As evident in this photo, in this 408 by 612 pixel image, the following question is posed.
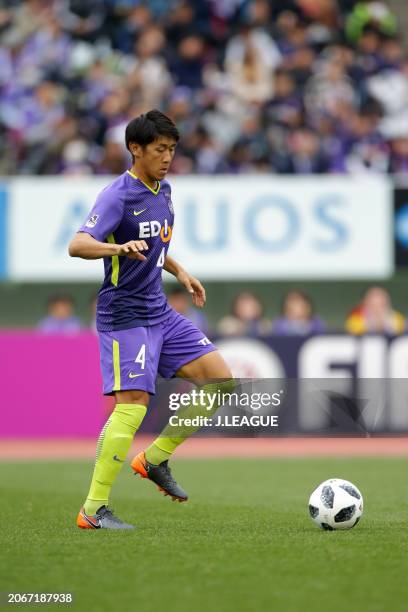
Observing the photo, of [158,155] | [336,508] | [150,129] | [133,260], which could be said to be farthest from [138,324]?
[336,508]

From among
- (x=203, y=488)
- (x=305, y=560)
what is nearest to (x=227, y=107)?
(x=203, y=488)

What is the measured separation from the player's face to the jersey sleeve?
23 cm

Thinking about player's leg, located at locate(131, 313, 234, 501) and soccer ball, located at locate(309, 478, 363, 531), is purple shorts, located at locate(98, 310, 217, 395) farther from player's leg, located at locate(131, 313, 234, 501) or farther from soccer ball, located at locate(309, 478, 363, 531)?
soccer ball, located at locate(309, 478, 363, 531)

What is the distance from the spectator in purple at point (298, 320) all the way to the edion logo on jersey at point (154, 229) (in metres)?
7.65

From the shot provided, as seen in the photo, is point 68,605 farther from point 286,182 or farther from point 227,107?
point 227,107

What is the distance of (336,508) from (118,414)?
49.2 inches

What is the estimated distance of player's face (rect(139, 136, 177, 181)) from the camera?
658cm

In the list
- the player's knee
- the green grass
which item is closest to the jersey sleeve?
the player's knee

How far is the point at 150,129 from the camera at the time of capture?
21.5 ft

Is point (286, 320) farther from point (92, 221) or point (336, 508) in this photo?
point (92, 221)

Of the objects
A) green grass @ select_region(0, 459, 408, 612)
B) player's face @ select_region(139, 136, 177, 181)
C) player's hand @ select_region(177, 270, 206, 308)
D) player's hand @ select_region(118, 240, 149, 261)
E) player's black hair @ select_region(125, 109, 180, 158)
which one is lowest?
green grass @ select_region(0, 459, 408, 612)

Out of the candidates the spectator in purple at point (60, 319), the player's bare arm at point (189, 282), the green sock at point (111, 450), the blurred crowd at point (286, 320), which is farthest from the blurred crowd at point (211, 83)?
the green sock at point (111, 450)

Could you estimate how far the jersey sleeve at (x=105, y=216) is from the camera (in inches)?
254

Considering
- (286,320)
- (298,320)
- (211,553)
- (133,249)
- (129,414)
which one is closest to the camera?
(211,553)
